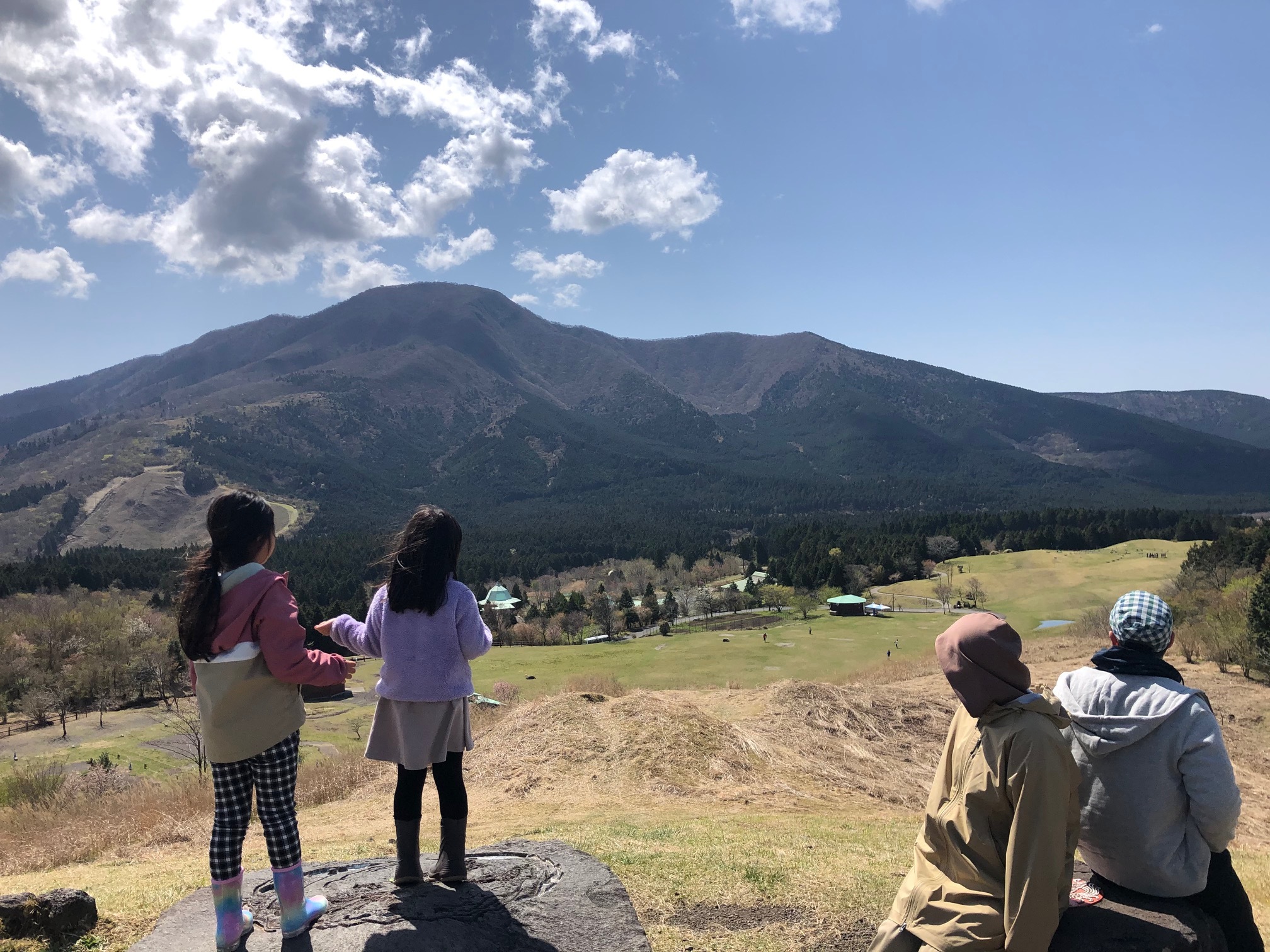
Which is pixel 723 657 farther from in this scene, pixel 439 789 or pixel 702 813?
pixel 439 789

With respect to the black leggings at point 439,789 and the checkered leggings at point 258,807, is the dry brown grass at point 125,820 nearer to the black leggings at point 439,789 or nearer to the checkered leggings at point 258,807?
the checkered leggings at point 258,807

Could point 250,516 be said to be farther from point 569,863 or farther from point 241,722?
point 569,863

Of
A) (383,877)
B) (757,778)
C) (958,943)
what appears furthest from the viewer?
(757,778)

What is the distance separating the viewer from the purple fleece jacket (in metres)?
4.36

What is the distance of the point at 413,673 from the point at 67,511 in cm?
21191

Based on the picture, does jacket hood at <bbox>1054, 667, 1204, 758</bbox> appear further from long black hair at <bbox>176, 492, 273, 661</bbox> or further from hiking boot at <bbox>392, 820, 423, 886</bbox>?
long black hair at <bbox>176, 492, 273, 661</bbox>

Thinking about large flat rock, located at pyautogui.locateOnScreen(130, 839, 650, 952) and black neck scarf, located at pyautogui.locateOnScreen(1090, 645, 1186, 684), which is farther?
large flat rock, located at pyautogui.locateOnScreen(130, 839, 650, 952)

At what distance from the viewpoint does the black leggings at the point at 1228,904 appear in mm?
3508

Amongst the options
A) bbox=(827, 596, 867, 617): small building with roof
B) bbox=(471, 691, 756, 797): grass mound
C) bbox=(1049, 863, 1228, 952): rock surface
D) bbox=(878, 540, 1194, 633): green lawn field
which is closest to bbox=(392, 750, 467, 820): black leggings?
bbox=(1049, 863, 1228, 952): rock surface

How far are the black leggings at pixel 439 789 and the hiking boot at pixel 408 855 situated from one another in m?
0.07

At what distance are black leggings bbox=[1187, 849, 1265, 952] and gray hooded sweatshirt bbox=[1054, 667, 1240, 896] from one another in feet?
0.47

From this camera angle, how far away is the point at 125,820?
370 inches

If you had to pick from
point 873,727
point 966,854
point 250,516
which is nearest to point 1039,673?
point 873,727

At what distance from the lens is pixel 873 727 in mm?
16453
